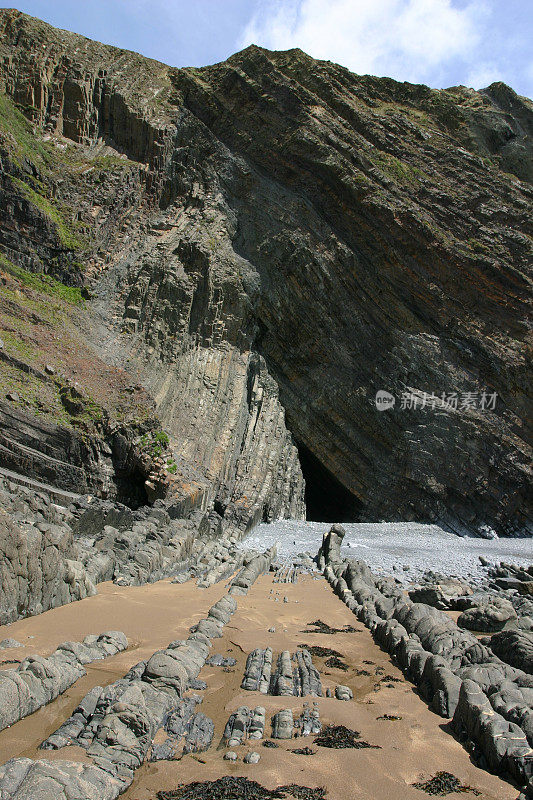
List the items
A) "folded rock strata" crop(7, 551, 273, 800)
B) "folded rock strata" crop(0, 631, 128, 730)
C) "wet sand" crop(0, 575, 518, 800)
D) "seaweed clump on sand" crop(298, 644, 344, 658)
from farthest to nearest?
"seaweed clump on sand" crop(298, 644, 344, 658), "folded rock strata" crop(0, 631, 128, 730), "wet sand" crop(0, 575, 518, 800), "folded rock strata" crop(7, 551, 273, 800)

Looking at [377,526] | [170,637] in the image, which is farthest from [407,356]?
[170,637]

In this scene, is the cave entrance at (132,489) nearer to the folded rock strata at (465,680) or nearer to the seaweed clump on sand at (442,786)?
the folded rock strata at (465,680)

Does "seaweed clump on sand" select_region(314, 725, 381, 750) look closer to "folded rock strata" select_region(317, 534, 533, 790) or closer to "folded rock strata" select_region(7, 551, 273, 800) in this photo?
"folded rock strata" select_region(7, 551, 273, 800)

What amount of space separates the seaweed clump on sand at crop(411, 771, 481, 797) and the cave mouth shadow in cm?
2675

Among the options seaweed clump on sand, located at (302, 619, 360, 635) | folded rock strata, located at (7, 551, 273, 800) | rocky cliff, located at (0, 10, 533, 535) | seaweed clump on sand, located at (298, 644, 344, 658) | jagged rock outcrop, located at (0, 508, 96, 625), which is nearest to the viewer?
folded rock strata, located at (7, 551, 273, 800)

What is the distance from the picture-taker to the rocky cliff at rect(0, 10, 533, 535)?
27.8 meters

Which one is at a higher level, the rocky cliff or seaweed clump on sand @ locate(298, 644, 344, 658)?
the rocky cliff

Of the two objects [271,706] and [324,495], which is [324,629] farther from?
[324,495]

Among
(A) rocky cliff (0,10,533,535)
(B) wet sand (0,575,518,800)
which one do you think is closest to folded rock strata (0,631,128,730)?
(B) wet sand (0,575,518,800)

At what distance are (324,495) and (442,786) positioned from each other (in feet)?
99.3

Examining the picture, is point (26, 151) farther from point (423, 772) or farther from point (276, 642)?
point (423, 772)

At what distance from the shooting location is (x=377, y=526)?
86.5 ft

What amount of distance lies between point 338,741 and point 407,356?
89.8 feet

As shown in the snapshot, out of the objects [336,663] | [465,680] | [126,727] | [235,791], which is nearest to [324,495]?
[336,663]
